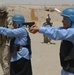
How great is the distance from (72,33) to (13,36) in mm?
2269

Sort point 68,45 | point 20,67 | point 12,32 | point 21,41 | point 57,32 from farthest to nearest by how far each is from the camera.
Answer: point 20,67
point 21,41
point 12,32
point 68,45
point 57,32

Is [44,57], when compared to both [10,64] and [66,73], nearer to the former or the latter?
[10,64]

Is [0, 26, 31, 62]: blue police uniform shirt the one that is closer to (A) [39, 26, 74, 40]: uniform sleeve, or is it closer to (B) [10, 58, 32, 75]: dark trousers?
(B) [10, 58, 32, 75]: dark trousers

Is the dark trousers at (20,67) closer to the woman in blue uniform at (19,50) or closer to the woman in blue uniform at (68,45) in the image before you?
the woman in blue uniform at (19,50)

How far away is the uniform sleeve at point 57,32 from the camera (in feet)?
15.6

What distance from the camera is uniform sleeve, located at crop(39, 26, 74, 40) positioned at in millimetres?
4758

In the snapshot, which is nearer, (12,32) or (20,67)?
(12,32)

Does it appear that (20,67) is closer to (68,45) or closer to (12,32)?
(12,32)

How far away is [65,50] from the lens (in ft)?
Result: 17.0

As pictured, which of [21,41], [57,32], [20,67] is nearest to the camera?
[57,32]

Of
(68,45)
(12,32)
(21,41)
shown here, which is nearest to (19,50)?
(21,41)

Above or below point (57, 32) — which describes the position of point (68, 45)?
below

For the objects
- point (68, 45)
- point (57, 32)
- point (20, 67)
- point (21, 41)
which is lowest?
point (20, 67)

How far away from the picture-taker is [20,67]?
731 cm
